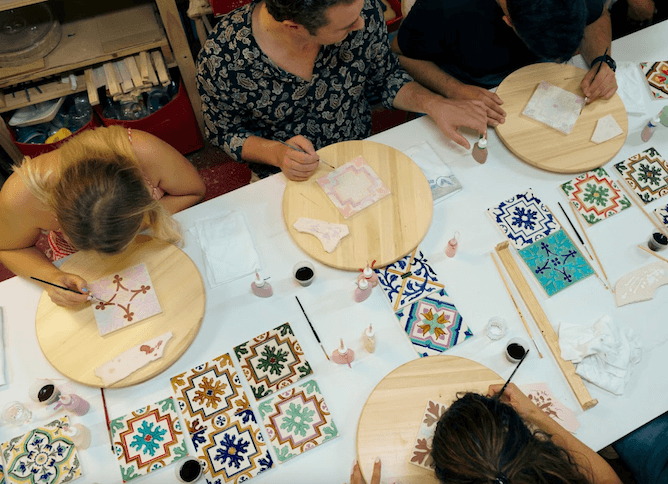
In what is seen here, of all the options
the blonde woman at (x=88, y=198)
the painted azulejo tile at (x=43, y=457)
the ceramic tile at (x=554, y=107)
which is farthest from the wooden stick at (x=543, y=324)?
the painted azulejo tile at (x=43, y=457)

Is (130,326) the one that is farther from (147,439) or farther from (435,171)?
(435,171)

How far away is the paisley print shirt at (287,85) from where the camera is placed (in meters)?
1.95

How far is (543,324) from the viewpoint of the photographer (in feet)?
5.93

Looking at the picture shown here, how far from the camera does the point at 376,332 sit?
1.80 meters

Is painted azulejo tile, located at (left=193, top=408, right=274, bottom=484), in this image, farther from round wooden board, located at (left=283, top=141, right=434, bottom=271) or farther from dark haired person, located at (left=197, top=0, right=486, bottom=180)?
dark haired person, located at (left=197, top=0, right=486, bottom=180)

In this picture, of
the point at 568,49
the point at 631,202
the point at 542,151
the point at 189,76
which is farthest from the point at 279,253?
the point at 189,76

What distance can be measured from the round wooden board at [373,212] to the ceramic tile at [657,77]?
1308 mm

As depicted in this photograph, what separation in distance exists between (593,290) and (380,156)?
1.01m

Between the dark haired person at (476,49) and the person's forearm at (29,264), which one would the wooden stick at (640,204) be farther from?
the person's forearm at (29,264)

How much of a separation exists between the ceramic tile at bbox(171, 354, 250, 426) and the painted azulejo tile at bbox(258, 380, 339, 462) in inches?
4.1

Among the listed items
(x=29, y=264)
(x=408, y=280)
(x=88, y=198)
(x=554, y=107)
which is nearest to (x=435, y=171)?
(x=408, y=280)

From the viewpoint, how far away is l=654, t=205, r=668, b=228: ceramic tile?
79.0 inches

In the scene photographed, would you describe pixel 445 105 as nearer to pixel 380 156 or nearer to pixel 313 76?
pixel 380 156

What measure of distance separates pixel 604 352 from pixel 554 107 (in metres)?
1.11
